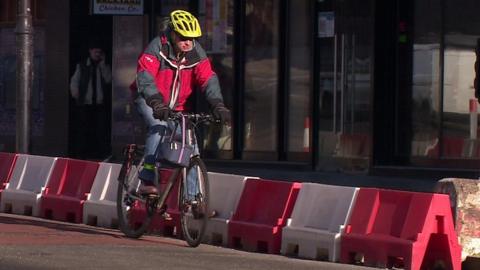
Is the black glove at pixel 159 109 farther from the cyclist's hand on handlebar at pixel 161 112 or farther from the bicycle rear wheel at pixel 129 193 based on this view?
the bicycle rear wheel at pixel 129 193

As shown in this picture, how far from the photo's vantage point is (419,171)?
1812 cm

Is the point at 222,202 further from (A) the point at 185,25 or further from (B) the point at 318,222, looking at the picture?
(A) the point at 185,25

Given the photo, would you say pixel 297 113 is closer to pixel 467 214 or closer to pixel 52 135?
pixel 52 135

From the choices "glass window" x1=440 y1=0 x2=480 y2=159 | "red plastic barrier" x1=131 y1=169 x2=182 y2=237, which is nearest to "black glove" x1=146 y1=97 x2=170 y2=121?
"red plastic barrier" x1=131 y1=169 x2=182 y2=237

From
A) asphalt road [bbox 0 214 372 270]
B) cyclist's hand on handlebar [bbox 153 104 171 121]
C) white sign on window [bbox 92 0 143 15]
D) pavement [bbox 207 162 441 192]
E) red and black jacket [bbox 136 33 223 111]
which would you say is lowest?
pavement [bbox 207 162 441 192]

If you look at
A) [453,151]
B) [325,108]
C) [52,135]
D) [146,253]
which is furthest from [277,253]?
[52,135]

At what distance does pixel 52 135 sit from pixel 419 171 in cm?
777

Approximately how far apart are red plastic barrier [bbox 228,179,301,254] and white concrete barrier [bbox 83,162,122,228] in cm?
163

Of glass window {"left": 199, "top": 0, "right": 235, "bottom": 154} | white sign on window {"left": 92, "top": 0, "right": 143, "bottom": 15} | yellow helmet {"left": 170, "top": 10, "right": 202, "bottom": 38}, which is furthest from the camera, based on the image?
white sign on window {"left": 92, "top": 0, "right": 143, "bottom": 15}

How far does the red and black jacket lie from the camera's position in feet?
34.9

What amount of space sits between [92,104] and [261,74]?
3.86 metres

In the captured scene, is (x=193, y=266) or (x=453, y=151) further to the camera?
(x=453, y=151)

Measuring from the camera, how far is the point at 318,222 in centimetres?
1021

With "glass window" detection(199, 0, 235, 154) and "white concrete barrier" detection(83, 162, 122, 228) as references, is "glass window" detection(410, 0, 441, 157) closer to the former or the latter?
"glass window" detection(199, 0, 235, 154)
